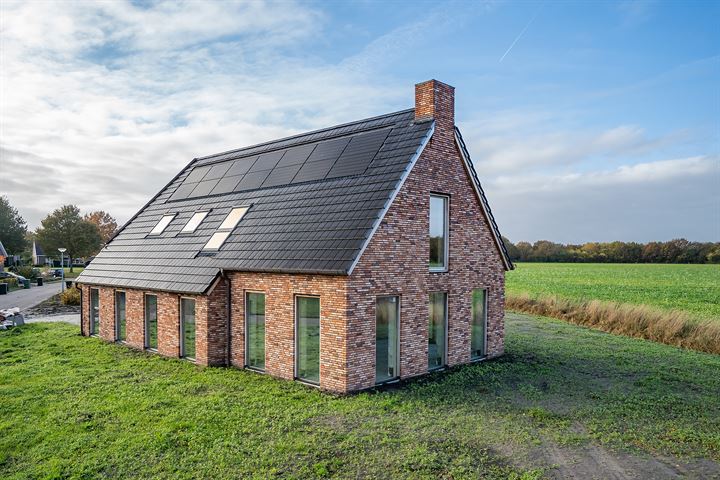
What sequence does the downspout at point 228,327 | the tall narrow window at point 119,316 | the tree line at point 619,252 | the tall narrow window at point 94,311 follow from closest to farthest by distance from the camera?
1. the downspout at point 228,327
2. the tall narrow window at point 119,316
3. the tall narrow window at point 94,311
4. the tree line at point 619,252

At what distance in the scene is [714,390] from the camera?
1158 cm

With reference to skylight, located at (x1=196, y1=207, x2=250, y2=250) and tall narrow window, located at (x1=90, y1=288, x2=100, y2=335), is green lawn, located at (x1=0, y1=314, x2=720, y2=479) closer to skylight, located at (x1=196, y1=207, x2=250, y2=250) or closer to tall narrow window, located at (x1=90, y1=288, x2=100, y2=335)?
skylight, located at (x1=196, y1=207, x2=250, y2=250)

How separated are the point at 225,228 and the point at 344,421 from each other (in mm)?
8002

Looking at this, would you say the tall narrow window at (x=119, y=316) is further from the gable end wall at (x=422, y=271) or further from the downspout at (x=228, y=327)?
the gable end wall at (x=422, y=271)

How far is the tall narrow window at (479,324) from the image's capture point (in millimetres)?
14055

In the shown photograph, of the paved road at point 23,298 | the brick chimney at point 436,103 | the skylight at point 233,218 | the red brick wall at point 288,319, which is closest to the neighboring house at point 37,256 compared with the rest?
the paved road at point 23,298

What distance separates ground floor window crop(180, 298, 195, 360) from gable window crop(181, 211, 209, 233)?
3.14m

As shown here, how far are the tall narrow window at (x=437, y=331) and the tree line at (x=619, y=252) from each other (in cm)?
5534

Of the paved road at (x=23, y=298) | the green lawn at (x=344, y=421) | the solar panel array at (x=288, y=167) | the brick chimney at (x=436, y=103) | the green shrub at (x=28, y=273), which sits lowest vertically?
the paved road at (x=23, y=298)

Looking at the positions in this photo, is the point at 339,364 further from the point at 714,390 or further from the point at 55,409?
the point at 714,390

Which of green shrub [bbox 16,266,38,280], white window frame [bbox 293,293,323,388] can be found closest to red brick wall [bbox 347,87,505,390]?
white window frame [bbox 293,293,323,388]

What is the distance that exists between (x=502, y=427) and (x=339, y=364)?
11.5 feet

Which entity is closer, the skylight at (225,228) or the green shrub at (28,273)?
the skylight at (225,228)

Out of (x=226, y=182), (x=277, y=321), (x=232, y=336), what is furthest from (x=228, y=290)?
(x=226, y=182)
